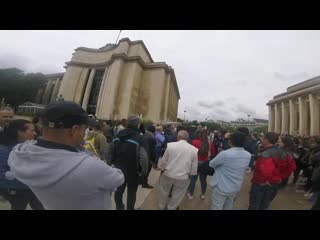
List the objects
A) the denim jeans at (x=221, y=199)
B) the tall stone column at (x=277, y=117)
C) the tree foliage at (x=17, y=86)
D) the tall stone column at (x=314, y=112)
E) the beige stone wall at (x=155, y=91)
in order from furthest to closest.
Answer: the tall stone column at (x=277, y=117)
the tree foliage at (x=17, y=86)
the beige stone wall at (x=155, y=91)
the tall stone column at (x=314, y=112)
the denim jeans at (x=221, y=199)

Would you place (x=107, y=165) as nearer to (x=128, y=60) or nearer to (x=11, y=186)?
(x=11, y=186)

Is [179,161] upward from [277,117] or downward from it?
downward

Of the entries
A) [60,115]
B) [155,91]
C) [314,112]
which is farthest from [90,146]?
[314,112]

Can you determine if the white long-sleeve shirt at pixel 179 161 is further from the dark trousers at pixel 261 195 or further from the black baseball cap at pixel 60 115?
the black baseball cap at pixel 60 115

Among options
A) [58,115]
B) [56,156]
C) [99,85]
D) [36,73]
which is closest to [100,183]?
[56,156]

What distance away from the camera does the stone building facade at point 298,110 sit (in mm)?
40281

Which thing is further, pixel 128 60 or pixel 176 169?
pixel 128 60

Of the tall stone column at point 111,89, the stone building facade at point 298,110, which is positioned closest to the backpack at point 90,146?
the tall stone column at point 111,89

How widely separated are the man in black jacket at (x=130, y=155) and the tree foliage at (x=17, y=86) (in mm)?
56170

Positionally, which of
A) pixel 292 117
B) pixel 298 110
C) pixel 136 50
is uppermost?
pixel 136 50

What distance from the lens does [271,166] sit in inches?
142

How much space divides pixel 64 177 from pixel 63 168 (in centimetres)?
5

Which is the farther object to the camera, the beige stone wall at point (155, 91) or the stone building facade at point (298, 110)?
the beige stone wall at point (155, 91)

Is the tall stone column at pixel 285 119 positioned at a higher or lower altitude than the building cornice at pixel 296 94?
lower
